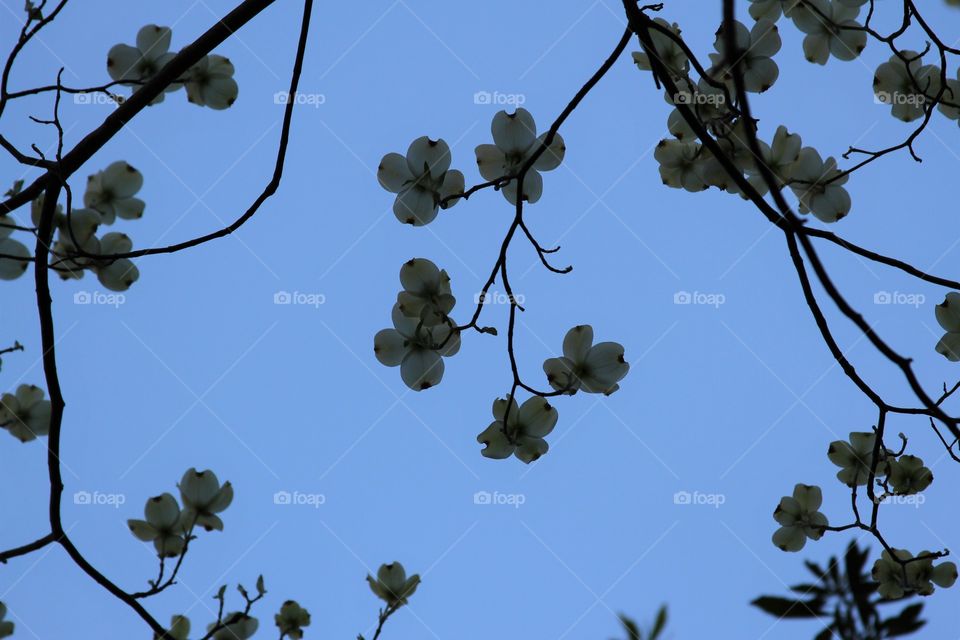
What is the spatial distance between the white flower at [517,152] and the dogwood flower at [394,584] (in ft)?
2.81

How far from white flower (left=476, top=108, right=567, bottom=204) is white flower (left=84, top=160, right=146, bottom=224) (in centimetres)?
75

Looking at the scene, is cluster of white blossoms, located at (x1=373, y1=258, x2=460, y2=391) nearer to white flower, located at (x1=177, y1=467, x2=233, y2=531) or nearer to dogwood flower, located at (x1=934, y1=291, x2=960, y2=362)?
white flower, located at (x1=177, y1=467, x2=233, y2=531)

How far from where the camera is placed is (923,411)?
1.38 m

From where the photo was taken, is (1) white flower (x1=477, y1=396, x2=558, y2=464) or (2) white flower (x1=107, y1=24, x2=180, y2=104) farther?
(2) white flower (x1=107, y1=24, x2=180, y2=104)

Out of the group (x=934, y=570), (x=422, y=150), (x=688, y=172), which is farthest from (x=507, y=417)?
(x=934, y=570)

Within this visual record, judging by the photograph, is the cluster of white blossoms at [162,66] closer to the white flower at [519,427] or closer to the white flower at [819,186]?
the white flower at [519,427]

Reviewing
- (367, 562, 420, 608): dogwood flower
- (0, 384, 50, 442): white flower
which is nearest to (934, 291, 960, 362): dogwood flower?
(367, 562, 420, 608): dogwood flower

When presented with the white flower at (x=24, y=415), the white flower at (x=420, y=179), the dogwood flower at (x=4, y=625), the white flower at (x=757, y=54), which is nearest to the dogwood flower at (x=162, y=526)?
the white flower at (x=24, y=415)

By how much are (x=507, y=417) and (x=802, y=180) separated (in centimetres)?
70

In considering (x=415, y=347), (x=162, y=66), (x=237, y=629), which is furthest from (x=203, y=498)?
(x=162, y=66)

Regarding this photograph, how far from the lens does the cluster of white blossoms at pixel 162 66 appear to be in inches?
63.2

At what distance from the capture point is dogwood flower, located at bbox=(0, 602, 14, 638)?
68.4 inches

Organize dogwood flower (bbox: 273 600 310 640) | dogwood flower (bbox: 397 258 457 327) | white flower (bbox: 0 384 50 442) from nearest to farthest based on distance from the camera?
dogwood flower (bbox: 397 258 457 327)
white flower (bbox: 0 384 50 442)
dogwood flower (bbox: 273 600 310 640)

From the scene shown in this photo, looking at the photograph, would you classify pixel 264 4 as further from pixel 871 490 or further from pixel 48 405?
pixel 871 490
